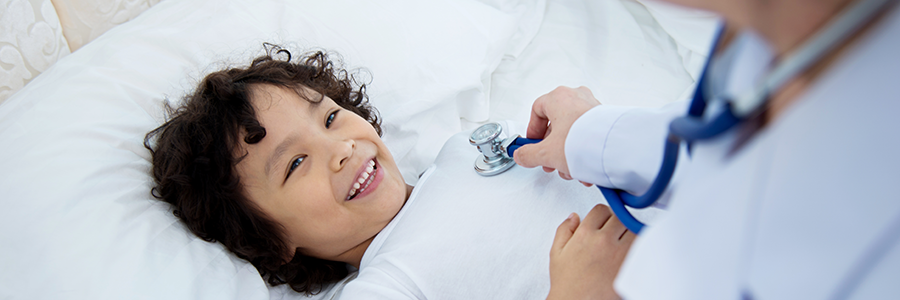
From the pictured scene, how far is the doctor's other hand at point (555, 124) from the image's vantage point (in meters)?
0.65

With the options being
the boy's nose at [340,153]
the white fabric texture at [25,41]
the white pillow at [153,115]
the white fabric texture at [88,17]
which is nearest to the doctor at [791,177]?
Answer: the boy's nose at [340,153]

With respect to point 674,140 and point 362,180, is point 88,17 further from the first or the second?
point 674,140

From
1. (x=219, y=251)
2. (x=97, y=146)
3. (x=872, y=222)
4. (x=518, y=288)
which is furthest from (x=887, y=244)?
(x=97, y=146)

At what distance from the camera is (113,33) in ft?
3.26

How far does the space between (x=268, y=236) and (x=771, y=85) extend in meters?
0.82

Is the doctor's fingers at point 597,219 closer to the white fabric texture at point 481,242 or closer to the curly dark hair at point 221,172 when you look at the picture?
the white fabric texture at point 481,242

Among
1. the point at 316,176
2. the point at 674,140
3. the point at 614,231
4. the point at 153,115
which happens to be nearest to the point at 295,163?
the point at 316,176

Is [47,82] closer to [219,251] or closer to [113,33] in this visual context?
[113,33]

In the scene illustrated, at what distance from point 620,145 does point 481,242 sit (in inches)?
12.0

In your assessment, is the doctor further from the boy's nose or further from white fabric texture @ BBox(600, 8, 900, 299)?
the boy's nose

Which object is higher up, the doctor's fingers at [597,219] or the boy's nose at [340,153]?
the doctor's fingers at [597,219]

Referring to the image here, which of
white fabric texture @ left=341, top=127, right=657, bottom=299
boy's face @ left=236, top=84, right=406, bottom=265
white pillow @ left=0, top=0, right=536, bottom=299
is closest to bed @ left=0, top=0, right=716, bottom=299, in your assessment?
white pillow @ left=0, top=0, right=536, bottom=299

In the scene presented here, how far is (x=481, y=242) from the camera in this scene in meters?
0.74

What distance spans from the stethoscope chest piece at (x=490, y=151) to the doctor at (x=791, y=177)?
1.56ft
